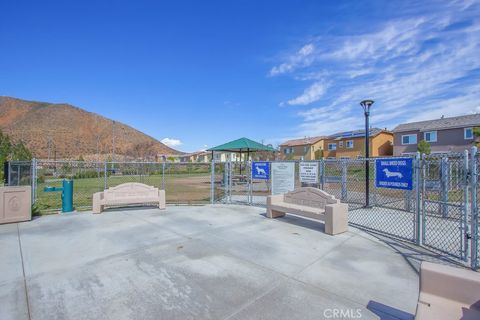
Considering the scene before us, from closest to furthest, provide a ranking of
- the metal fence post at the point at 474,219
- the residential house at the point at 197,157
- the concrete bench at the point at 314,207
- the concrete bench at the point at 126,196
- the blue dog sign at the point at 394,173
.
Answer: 1. the metal fence post at the point at 474,219
2. the blue dog sign at the point at 394,173
3. the concrete bench at the point at 314,207
4. the concrete bench at the point at 126,196
5. the residential house at the point at 197,157

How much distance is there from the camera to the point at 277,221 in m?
7.45

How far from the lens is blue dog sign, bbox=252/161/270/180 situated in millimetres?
9781

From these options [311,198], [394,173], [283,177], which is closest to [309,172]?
[283,177]

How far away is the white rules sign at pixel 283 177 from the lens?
8883 mm

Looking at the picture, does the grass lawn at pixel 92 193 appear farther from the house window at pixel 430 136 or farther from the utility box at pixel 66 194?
the house window at pixel 430 136

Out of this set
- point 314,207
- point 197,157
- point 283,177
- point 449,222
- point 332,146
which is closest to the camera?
point 314,207

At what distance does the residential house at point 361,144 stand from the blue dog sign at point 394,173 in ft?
114

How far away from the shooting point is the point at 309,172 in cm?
826

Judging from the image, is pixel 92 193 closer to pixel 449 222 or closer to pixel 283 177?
pixel 283 177

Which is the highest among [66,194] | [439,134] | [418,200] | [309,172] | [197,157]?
[439,134]

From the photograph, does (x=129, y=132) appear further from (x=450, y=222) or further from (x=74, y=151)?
(x=450, y=222)

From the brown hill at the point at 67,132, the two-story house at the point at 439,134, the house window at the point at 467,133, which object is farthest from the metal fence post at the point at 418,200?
the brown hill at the point at 67,132

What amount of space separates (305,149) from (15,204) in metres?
48.7

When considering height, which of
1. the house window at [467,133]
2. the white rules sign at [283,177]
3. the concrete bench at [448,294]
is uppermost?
the house window at [467,133]
